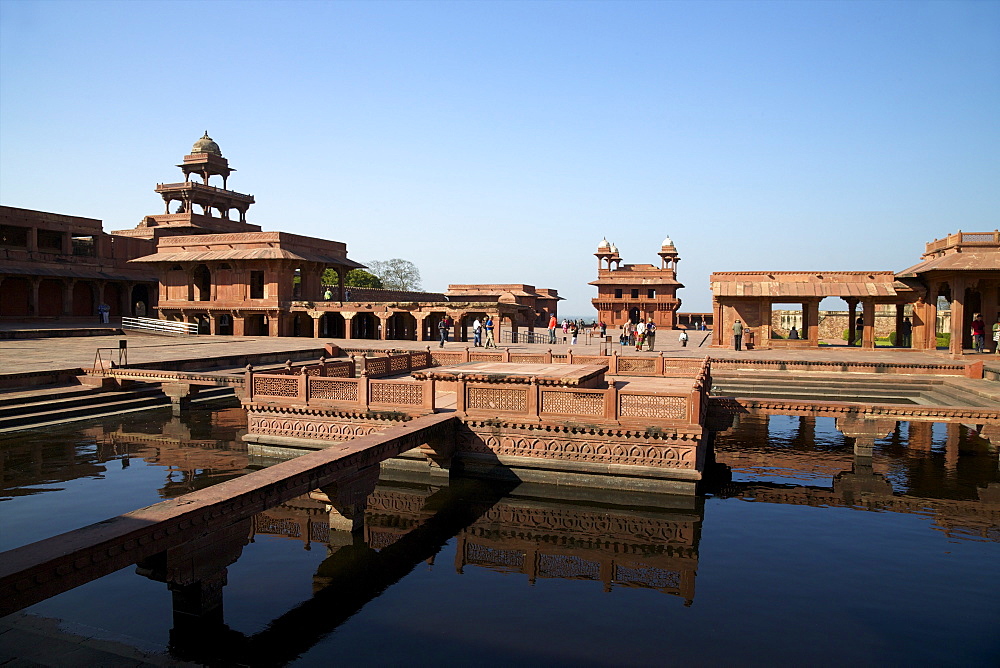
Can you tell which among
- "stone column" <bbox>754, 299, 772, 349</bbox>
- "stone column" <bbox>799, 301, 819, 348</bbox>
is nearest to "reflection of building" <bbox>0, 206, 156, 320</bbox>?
"stone column" <bbox>754, 299, 772, 349</bbox>

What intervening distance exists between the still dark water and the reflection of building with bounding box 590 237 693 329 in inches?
1859

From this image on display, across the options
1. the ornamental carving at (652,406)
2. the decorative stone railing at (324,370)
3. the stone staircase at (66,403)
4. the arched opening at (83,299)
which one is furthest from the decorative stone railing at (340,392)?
the arched opening at (83,299)

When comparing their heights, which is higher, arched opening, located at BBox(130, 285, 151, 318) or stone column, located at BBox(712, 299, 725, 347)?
arched opening, located at BBox(130, 285, 151, 318)

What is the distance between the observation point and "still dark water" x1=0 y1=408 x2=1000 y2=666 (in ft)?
21.0

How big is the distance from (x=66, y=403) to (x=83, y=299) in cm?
2880

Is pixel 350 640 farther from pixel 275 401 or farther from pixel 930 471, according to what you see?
pixel 930 471

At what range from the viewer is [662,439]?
37.1ft

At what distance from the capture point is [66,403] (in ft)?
55.1

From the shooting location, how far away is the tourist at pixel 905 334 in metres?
32.0

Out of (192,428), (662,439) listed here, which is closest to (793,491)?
(662,439)

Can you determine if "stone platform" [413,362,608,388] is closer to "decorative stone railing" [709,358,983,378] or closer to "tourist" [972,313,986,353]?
"decorative stone railing" [709,358,983,378]

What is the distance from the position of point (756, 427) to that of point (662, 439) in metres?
8.05

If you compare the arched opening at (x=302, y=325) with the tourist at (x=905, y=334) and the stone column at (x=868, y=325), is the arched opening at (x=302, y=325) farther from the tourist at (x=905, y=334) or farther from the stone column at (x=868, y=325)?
the tourist at (x=905, y=334)

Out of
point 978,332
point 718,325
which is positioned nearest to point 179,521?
point 718,325
